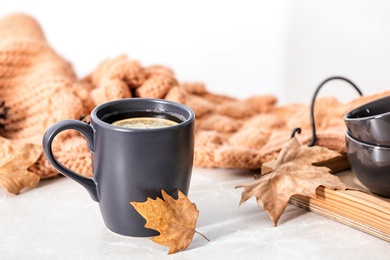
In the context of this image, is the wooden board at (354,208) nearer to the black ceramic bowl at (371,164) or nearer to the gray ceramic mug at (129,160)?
the black ceramic bowl at (371,164)

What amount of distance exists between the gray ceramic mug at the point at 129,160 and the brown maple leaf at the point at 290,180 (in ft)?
0.35

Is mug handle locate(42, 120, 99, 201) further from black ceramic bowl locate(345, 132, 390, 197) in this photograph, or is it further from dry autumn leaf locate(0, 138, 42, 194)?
black ceramic bowl locate(345, 132, 390, 197)

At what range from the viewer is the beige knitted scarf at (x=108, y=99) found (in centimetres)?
101

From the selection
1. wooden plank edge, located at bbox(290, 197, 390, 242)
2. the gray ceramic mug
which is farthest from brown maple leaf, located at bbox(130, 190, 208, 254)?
wooden plank edge, located at bbox(290, 197, 390, 242)

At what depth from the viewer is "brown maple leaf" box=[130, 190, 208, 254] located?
31.2 inches

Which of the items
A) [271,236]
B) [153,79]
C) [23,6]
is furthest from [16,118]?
[23,6]

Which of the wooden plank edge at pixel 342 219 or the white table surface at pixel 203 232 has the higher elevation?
the wooden plank edge at pixel 342 219

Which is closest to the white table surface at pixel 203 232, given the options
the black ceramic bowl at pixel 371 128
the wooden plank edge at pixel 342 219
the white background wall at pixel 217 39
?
the wooden plank edge at pixel 342 219

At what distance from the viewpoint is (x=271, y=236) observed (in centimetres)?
84

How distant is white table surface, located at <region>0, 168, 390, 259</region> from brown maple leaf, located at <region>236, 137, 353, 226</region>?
0.10 feet

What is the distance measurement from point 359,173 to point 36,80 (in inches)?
21.4

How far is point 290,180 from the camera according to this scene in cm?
88

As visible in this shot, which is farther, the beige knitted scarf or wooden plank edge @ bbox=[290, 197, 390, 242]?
the beige knitted scarf

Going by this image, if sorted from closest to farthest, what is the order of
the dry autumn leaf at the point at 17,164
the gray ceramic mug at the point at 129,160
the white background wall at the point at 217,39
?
the gray ceramic mug at the point at 129,160 < the dry autumn leaf at the point at 17,164 < the white background wall at the point at 217,39
